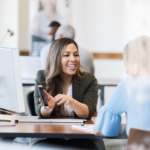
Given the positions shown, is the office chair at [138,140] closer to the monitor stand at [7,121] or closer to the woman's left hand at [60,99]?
the woman's left hand at [60,99]

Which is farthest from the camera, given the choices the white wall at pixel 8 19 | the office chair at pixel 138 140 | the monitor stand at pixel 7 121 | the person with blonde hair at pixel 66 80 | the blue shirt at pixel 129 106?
the white wall at pixel 8 19

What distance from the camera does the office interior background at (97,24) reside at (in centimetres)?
254

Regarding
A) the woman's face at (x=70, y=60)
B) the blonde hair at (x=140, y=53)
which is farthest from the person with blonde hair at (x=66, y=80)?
the blonde hair at (x=140, y=53)

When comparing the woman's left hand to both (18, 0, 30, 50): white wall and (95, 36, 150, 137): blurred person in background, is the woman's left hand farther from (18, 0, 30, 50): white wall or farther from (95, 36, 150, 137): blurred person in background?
(18, 0, 30, 50): white wall

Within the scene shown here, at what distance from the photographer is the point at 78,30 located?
318 cm

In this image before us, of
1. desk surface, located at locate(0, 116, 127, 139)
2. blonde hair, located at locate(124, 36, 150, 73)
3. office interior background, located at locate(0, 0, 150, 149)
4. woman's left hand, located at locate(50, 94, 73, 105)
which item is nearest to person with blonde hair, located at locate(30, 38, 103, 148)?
woman's left hand, located at locate(50, 94, 73, 105)

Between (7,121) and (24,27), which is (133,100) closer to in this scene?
(7,121)

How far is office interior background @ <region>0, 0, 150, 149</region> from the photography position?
2.54 meters

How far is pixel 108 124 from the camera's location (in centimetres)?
93

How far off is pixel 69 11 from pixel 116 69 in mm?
1412

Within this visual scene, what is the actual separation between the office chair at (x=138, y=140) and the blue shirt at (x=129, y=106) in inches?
4.6

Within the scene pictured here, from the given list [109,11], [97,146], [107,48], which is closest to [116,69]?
→ [107,48]

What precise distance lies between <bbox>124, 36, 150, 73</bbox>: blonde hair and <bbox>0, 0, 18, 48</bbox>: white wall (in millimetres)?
2506

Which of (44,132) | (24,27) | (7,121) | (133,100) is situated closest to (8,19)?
(24,27)
